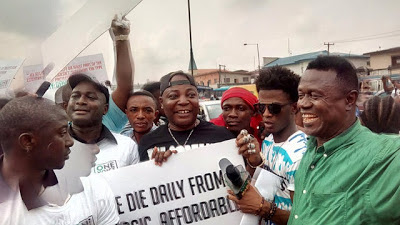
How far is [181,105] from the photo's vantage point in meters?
2.45

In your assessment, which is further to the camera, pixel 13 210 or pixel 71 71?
pixel 71 71

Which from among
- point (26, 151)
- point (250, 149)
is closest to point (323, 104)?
point (250, 149)

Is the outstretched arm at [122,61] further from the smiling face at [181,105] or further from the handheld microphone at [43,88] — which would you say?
the handheld microphone at [43,88]

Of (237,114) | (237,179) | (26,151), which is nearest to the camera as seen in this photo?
(26,151)

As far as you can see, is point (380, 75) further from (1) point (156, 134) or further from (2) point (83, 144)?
(2) point (83, 144)

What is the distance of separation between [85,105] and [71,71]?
1.22 ft

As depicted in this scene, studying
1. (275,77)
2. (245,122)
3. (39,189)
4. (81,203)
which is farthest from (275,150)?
(39,189)

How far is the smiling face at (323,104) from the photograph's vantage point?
1.63 meters

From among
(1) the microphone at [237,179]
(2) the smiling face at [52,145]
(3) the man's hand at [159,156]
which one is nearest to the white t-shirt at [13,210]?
(2) the smiling face at [52,145]

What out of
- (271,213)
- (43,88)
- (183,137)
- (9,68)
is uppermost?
(9,68)

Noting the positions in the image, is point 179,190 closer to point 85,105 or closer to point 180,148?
point 180,148

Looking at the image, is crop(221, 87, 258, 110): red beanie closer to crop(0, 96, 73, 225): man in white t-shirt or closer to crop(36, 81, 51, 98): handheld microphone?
crop(36, 81, 51, 98): handheld microphone

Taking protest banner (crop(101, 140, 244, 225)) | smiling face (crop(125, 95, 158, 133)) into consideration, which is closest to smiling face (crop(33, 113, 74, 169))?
protest banner (crop(101, 140, 244, 225))

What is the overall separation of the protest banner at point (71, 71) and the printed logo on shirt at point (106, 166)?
1.78 ft
